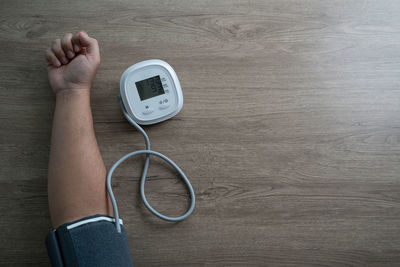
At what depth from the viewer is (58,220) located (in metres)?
0.73

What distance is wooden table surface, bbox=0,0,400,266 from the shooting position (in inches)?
31.9

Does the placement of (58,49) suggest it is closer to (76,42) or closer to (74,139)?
(76,42)

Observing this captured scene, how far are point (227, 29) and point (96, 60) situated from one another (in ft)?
1.22

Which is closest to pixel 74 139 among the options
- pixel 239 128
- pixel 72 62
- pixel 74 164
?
pixel 74 164

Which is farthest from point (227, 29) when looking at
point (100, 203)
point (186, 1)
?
point (100, 203)

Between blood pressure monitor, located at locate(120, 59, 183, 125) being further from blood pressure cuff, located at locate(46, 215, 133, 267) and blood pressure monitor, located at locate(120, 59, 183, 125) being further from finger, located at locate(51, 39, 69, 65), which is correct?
blood pressure cuff, located at locate(46, 215, 133, 267)

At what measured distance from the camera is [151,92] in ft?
2.72

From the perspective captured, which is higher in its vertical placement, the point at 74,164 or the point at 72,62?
the point at 72,62

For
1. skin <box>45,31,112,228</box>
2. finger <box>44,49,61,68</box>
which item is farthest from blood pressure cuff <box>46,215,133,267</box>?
finger <box>44,49,61,68</box>

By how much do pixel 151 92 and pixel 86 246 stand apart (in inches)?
15.8

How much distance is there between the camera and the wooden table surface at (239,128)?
811 millimetres

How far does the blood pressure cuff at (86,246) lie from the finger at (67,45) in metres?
0.43

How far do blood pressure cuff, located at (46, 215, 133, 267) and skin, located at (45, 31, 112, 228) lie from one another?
0.05m

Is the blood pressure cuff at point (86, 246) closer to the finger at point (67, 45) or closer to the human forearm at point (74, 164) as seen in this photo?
the human forearm at point (74, 164)
